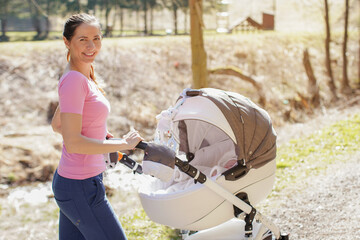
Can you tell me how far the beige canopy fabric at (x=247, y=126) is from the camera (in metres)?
2.88

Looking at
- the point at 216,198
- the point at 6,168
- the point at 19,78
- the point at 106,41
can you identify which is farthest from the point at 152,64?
the point at 216,198

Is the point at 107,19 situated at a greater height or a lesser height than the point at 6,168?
greater

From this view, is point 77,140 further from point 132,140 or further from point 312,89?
point 312,89

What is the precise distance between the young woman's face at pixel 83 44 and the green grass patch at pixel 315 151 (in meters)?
3.62

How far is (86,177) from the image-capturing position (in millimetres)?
2248

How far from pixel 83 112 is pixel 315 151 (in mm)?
5313

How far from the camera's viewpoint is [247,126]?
9.57 feet

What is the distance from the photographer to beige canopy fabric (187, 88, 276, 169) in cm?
288

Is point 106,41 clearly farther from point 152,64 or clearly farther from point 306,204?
point 306,204

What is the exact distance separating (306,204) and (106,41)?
44.9ft

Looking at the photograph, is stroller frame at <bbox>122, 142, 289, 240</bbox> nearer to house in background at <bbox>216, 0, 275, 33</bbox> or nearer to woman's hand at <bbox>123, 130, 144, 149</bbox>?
woman's hand at <bbox>123, 130, 144, 149</bbox>

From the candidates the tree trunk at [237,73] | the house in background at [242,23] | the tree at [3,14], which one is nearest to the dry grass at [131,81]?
the tree trunk at [237,73]

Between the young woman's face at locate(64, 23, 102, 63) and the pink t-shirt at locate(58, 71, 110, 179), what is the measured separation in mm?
124

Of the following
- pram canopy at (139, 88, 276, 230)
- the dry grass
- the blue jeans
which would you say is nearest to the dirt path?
pram canopy at (139, 88, 276, 230)
